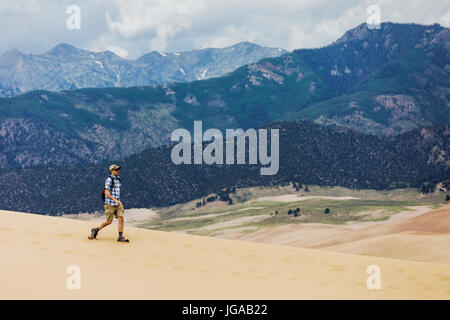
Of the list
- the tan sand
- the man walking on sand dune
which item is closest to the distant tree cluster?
the tan sand

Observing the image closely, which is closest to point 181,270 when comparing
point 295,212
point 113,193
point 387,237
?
point 113,193

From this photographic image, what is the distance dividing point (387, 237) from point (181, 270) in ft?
180

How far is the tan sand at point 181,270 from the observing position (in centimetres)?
2027

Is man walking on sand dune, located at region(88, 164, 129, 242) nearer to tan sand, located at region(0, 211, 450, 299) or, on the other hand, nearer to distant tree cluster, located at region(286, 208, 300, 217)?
tan sand, located at region(0, 211, 450, 299)

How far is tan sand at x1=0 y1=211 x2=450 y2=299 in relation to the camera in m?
20.3

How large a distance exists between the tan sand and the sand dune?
24327mm

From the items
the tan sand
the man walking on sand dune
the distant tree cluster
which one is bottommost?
the distant tree cluster

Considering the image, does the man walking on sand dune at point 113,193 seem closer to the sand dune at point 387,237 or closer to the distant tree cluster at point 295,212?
the sand dune at point 387,237

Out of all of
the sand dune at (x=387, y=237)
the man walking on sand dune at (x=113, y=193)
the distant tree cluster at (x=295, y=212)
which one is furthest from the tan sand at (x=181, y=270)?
the distant tree cluster at (x=295, y=212)

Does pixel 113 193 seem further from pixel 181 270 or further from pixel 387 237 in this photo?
→ pixel 387 237

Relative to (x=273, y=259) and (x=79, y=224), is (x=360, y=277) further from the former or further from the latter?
(x=79, y=224)

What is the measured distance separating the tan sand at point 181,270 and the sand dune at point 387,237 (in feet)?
79.8

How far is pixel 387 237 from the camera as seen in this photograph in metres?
74.2

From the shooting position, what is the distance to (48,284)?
19.7 meters
